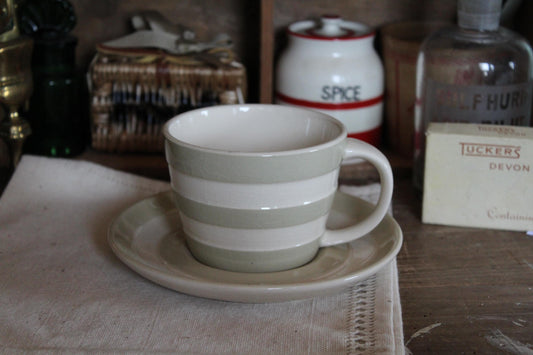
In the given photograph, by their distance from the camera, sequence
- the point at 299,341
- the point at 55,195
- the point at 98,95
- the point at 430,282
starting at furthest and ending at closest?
the point at 98,95, the point at 55,195, the point at 430,282, the point at 299,341

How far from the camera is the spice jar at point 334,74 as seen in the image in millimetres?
782

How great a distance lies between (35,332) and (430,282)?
11.8 inches

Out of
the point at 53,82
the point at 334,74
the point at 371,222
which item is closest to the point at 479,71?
the point at 334,74

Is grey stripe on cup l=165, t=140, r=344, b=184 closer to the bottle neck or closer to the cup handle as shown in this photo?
the cup handle

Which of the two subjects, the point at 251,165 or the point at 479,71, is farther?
the point at 479,71

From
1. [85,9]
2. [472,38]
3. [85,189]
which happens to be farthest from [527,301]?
[85,9]

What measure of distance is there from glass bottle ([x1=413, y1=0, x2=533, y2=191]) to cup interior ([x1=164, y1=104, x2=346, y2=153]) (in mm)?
225

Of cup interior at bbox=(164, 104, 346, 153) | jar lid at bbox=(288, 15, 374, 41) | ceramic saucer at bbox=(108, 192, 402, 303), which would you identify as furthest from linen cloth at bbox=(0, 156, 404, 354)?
jar lid at bbox=(288, 15, 374, 41)

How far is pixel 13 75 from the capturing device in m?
0.67

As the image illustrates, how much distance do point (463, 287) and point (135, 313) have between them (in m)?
0.25

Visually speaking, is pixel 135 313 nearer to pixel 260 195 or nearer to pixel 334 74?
pixel 260 195

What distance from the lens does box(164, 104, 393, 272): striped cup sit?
450 millimetres

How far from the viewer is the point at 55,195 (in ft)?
2.15

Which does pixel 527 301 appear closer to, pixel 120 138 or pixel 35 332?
pixel 35 332
